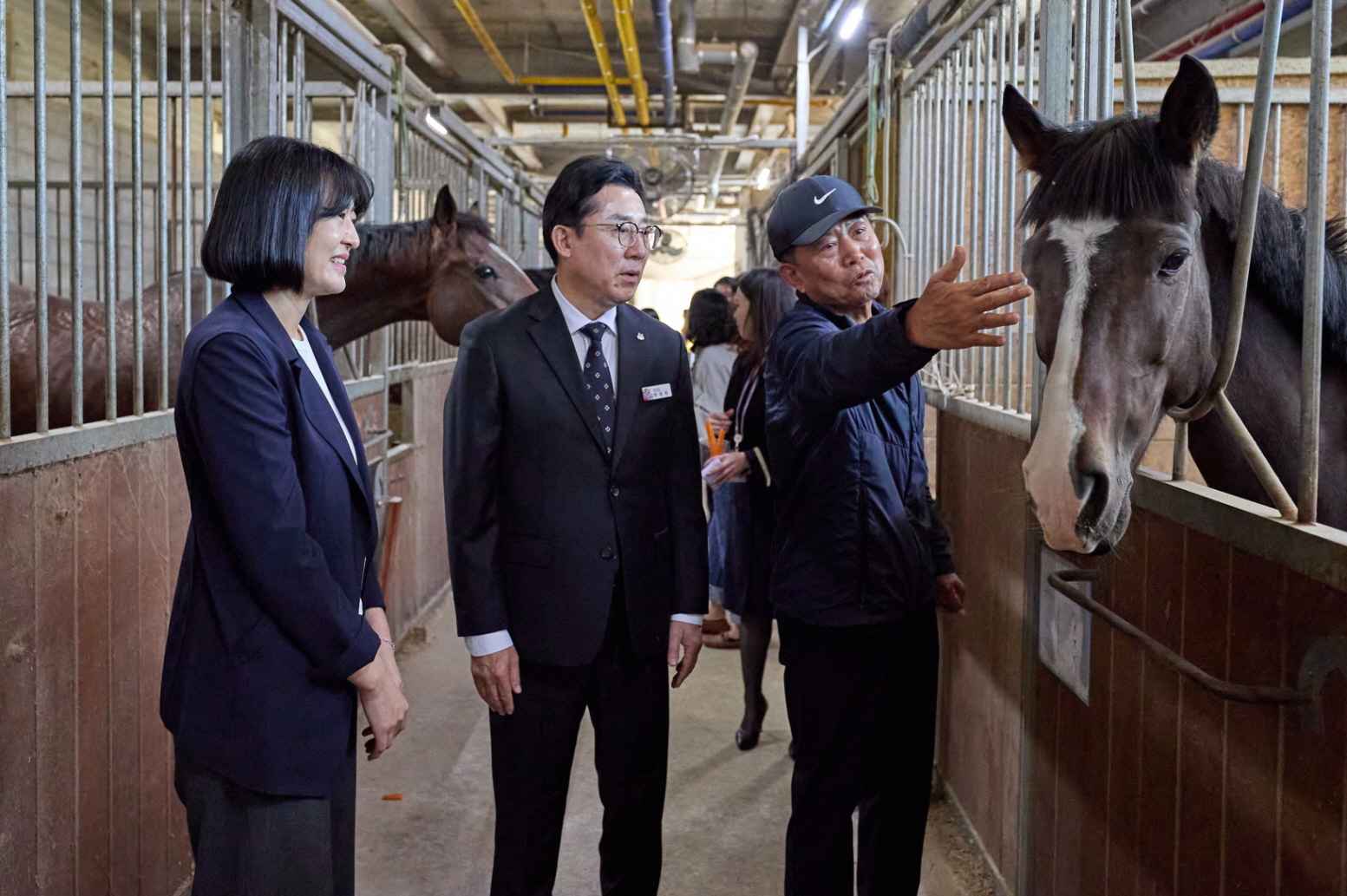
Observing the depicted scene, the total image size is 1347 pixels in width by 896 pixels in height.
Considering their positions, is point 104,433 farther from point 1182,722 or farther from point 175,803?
point 1182,722

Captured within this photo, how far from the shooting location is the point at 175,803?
94.7 inches

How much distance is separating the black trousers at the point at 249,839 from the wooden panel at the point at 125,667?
0.82m

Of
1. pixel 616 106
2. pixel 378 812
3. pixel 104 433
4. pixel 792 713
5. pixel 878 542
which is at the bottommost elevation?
pixel 378 812

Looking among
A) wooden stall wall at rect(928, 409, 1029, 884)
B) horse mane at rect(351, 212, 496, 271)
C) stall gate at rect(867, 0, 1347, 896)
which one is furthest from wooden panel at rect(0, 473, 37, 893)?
horse mane at rect(351, 212, 496, 271)

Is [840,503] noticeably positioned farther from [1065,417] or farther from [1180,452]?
[1065,417]

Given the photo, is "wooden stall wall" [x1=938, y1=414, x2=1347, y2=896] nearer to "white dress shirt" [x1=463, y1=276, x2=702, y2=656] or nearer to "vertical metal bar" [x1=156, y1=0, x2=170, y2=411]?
"white dress shirt" [x1=463, y1=276, x2=702, y2=656]

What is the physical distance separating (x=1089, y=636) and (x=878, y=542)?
0.39 metres

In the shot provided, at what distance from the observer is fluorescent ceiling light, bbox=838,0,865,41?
6.11 metres

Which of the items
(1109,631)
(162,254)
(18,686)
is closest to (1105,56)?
(1109,631)

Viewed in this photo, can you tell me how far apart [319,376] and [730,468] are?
178 cm

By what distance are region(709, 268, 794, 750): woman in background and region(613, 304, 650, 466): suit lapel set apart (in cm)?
95

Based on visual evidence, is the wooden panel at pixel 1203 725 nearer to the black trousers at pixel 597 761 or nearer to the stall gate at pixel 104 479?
the black trousers at pixel 597 761

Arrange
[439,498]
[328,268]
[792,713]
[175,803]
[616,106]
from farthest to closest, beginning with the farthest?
[616,106] < [439,498] < [175,803] < [792,713] < [328,268]

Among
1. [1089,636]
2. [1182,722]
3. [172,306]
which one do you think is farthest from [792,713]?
[172,306]
